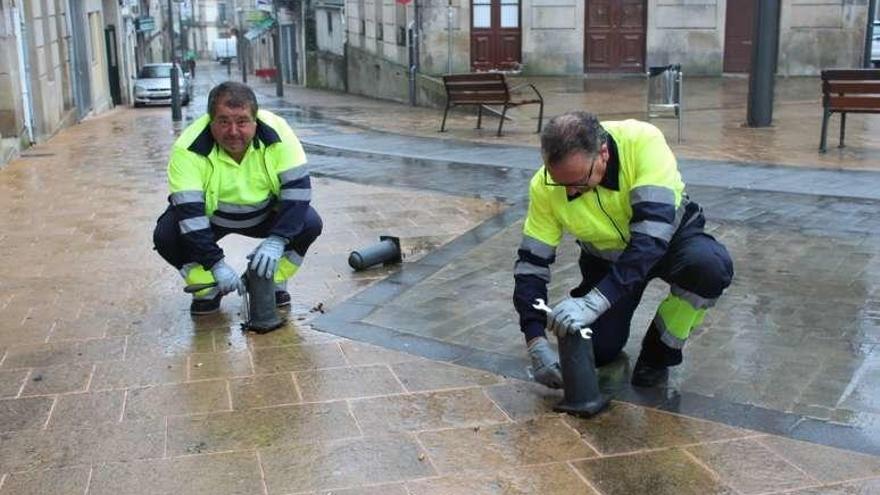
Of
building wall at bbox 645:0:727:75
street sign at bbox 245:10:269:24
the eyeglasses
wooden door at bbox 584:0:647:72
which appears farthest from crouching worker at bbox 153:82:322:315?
street sign at bbox 245:10:269:24

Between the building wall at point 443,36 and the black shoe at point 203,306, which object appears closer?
the black shoe at point 203,306

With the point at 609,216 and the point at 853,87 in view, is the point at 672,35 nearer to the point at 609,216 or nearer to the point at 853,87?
the point at 853,87

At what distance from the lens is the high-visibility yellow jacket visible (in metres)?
4.92

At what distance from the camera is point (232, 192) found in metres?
5.06

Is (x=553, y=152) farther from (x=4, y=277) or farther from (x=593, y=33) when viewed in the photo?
(x=593, y=33)

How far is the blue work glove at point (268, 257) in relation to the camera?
4.88 m

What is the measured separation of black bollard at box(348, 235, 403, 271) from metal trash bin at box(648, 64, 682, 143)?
6.39m

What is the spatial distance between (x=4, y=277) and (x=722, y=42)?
18477 mm

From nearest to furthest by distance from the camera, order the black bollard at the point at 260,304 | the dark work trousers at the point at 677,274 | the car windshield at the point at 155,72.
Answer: the dark work trousers at the point at 677,274
the black bollard at the point at 260,304
the car windshield at the point at 155,72

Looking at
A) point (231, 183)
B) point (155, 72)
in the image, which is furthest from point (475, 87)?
point (155, 72)

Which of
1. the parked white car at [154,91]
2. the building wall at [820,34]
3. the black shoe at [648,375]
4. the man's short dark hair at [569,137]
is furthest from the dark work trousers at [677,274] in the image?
the parked white car at [154,91]

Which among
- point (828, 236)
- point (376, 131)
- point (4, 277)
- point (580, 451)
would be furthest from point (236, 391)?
point (376, 131)

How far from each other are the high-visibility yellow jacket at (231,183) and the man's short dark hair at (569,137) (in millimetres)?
1841

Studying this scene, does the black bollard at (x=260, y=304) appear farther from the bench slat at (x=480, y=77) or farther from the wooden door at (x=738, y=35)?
the wooden door at (x=738, y=35)
